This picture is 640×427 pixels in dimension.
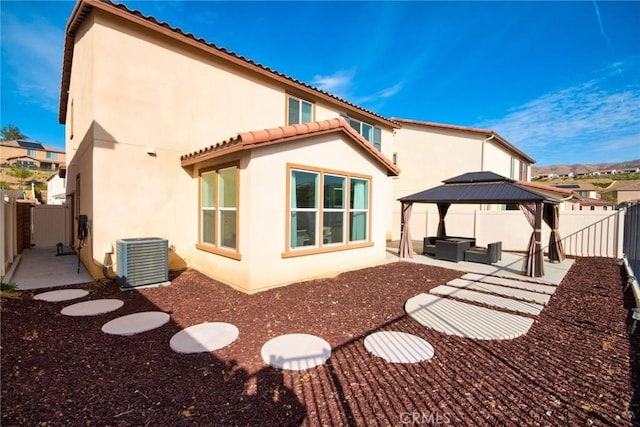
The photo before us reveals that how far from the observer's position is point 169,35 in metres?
7.52

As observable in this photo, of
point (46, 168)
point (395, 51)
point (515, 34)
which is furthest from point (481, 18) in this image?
point (46, 168)

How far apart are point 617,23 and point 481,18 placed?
5.08 m

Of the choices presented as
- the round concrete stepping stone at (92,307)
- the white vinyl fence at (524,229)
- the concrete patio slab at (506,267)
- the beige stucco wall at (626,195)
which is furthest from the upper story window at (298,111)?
the beige stucco wall at (626,195)

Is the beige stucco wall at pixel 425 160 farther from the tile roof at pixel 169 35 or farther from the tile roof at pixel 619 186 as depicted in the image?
the tile roof at pixel 619 186

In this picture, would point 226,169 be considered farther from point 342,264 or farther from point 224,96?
point 342,264

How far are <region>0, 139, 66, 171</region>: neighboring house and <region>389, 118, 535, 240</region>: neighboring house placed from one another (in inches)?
2258

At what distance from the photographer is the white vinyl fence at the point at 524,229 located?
36.1 ft

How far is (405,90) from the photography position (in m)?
19.8

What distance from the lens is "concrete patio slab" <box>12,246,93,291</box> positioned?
6590 mm

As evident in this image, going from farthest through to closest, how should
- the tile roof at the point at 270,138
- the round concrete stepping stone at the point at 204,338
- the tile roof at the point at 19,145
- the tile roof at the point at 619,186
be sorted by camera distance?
1. the tile roof at the point at 619,186
2. the tile roof at the point at 19,145
3. the tile roof at the point at 270,138
4. the round concrete stepping stone at the point at 204,338

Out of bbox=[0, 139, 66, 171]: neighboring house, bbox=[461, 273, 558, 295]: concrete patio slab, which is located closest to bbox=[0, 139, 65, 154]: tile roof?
bbox=[0, 139, 66, 171]: neighboring house

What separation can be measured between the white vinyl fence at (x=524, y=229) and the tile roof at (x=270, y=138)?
8.67 metres

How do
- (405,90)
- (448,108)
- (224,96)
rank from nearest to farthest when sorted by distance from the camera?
1. (224,96)
2. (405,90)
3. (448,108)

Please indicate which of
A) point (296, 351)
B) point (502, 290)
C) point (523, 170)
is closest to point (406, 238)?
point (502, 290)
